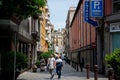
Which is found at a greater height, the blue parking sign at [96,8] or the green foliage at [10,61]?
the blue parking sign at [96,8]

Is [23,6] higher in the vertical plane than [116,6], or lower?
lower

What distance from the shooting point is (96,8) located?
1400 inches

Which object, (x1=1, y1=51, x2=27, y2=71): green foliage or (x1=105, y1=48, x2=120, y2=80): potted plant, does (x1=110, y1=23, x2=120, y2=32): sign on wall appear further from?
(x1=105, y1=48, x2=120, y2=80): potted plant

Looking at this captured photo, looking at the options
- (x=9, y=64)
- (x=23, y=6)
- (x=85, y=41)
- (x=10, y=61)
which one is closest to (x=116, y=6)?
(x=23, y=6)

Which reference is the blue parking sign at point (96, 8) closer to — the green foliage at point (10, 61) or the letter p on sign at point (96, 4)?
the letter p on sign at point (96, 4)

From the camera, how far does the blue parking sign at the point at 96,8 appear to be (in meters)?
35.1

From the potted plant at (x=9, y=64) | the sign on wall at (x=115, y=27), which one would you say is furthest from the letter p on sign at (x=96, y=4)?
the potted plant at (x=9, y=64)

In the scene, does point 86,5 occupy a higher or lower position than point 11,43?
higher

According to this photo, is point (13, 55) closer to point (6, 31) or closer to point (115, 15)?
point (6, 31)

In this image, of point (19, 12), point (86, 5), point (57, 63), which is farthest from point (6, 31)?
point (86, 5)

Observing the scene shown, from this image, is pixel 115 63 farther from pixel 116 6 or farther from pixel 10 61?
pixel 116 6

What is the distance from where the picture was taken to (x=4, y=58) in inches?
969

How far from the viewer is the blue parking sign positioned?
35.1 metres

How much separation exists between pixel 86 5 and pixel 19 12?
17067 mm
